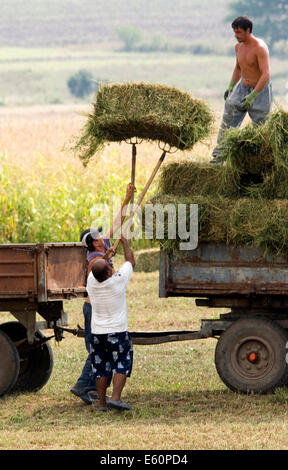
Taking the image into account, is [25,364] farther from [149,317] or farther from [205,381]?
[149,317]

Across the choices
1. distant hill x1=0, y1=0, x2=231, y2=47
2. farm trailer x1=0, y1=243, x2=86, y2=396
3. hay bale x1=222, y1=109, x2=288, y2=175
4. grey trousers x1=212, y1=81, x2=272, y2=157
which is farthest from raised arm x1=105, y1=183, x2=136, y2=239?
distant hill x1=0, y1=0, x2=231, y2=47

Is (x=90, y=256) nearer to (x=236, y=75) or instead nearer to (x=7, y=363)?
(x=7, y=363)

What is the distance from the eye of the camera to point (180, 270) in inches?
342

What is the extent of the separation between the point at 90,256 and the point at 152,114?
1444 mm

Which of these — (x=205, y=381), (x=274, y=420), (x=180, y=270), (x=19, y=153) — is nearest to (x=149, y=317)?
(x=205, y=381)

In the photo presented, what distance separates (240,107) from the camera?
9789 millimetres

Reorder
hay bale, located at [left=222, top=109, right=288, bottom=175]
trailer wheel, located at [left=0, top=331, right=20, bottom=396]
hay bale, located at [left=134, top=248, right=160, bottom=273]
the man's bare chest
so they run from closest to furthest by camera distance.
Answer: hay bale, located at [left=222, top=109, right=288, bottom=175]
trailer wheel, located at [left=0, top=331, right=20, bottom=396]
the man's bare chest
hay bale, located at [left=134, top=248, right=160, bottom=273]

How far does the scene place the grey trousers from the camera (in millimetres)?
9547

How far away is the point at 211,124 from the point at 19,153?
13.9 meters

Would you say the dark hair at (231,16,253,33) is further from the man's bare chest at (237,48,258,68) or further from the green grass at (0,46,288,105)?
the green grass at (0,46,288,105)

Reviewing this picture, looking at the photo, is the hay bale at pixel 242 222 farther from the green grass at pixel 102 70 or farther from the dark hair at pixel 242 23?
the green grass at pixel 102 70

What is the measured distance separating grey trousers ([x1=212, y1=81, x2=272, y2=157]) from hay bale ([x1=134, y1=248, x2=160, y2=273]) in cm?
687

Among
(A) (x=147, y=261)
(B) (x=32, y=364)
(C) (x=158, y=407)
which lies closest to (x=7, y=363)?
(B) (x=32, y=364)

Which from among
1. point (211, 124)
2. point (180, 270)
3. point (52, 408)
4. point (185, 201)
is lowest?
point (52, 408)
